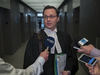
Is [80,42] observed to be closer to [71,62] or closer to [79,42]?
[79,42]

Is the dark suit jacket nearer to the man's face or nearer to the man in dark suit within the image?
the man in dark suit

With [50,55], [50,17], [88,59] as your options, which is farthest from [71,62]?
[50,17]

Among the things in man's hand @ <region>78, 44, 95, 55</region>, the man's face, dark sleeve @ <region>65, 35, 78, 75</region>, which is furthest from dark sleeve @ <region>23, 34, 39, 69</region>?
Result: man's hand @ <region>78, 44, 95, 55</region>

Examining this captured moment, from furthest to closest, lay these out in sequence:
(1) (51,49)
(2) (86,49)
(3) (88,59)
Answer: (1) (51,49) → (2) (86,49) → (3) (88,59)

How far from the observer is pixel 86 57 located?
1.08m

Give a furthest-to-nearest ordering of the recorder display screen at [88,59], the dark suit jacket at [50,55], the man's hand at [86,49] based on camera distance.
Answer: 1. the dark suit jacket at [50,55]
2. the man's hand at [86,49]
3. the recorder display screen at [88,59]

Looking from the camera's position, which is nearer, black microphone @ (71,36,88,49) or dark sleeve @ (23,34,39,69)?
black microphone @ (71,36,88,49)

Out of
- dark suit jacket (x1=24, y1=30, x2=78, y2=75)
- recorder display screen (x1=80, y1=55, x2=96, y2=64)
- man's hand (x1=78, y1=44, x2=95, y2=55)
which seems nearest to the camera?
recorder display screen (x1=80, y1=55, x2=96, y2=64)

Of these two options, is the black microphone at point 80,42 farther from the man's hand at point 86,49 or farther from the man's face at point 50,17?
the man's face at point 50,17

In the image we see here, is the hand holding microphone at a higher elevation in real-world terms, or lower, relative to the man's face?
lower

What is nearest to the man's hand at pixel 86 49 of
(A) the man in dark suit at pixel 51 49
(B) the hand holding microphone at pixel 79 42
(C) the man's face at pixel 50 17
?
(B) the hand holding microphone at pixel 79 42

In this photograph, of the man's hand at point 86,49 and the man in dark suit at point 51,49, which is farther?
the man in dark suit at point 51,49

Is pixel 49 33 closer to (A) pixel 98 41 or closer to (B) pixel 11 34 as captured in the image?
(A) pixel 98 41

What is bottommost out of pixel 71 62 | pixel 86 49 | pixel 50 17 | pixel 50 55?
pixel 71 62
